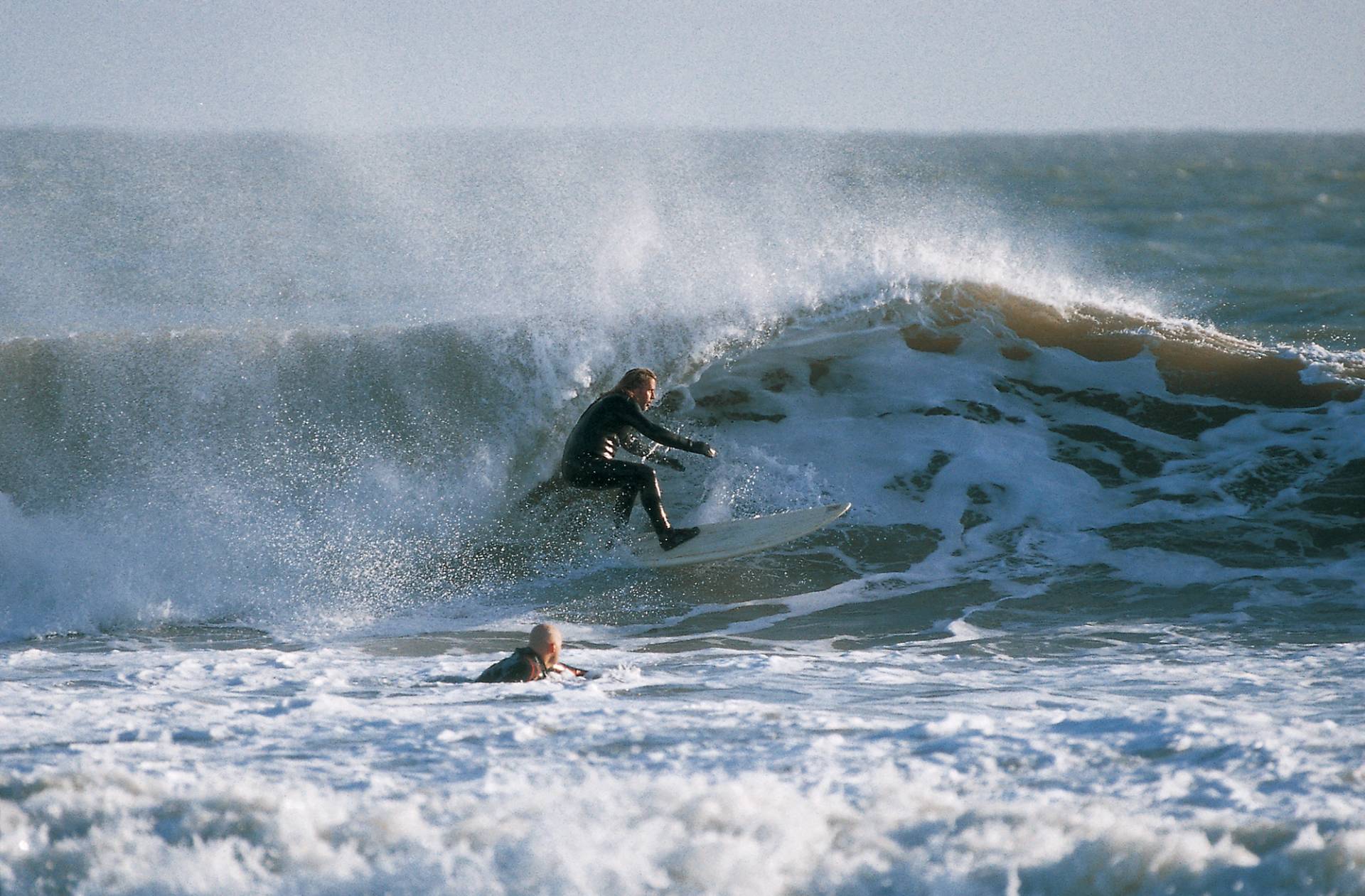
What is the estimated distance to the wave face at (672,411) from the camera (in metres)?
8.30

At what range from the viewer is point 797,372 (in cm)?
1120

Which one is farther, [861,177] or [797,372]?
[861,177]

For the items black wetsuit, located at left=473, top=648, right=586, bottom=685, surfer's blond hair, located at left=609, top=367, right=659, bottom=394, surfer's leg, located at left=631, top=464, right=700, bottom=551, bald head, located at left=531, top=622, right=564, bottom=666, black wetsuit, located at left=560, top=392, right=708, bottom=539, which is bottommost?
black wetsuit, located at left=473, top=648, right=586, bottom=685

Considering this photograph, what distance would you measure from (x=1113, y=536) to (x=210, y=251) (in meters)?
14.8

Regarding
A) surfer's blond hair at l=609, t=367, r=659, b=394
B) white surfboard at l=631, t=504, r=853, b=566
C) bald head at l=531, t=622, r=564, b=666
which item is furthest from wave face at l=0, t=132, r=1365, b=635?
bald head at l=531, t=622, r=564, b=666

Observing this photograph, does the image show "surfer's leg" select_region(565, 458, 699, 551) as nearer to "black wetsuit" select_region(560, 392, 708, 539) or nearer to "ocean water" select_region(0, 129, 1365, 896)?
"black wetsuit" select_region(560, 392, 708, 539)

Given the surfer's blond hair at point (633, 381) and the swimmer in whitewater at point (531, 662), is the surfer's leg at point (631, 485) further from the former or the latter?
the swimmer in whitewater at point (531, 662)

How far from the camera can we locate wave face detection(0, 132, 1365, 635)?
8305 millimetres

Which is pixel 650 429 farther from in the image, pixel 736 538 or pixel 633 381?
pixel 736 538

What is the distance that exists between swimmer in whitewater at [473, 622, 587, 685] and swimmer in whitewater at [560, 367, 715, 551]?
2.46 m

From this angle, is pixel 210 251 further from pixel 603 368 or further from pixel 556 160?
pixel 603 368

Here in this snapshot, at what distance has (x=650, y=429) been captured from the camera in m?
7.84

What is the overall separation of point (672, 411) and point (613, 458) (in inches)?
100

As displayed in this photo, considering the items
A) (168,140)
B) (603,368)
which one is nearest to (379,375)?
(603,368)
